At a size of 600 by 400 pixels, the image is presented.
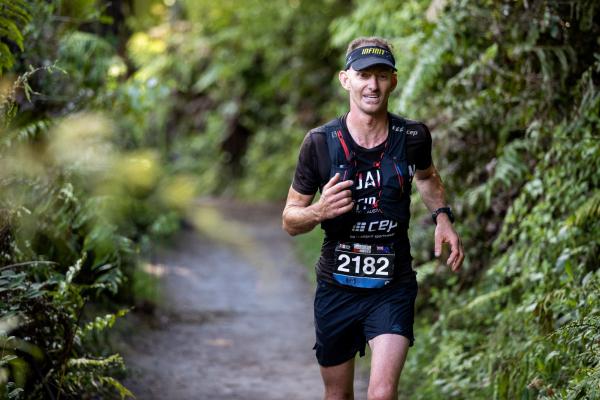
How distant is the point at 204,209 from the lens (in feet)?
74.9

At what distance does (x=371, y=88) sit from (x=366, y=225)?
715 mm

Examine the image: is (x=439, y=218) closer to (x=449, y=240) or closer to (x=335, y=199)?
(x=449, y=240)

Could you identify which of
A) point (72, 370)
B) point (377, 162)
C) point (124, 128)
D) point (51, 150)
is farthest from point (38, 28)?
point (124, 128)

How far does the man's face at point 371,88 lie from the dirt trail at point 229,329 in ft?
10.6

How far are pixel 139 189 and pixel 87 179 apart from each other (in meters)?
3.55

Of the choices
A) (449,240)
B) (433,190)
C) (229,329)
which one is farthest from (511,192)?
(229,329)

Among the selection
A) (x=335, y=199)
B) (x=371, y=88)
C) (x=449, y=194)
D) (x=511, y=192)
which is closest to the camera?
(x=335, y=199)

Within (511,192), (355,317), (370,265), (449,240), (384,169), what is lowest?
(355,317)

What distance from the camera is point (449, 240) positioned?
189 inches

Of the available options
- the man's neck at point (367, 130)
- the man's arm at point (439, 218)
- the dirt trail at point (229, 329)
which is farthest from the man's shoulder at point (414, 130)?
the dirt trail at point (229, 329)

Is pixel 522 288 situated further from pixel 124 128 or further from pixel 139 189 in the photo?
pixel 124 128

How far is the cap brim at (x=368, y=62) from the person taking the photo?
4.55 meters

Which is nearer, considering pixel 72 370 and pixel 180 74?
pixel 72 370

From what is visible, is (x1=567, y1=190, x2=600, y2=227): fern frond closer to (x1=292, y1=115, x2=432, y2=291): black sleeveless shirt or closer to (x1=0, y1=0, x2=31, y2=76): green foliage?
(x1=292, y1=115, x2=432, y2=291): black sleeveless shirt
